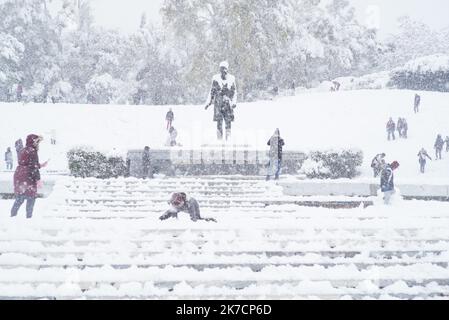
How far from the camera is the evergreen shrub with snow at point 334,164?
13.0 metres

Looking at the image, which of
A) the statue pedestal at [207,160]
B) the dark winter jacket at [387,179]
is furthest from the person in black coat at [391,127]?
the dark winter jacket at [387,179]

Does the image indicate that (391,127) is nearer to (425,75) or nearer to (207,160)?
(425,75)

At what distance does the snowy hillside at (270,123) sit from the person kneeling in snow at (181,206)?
14.3 metres

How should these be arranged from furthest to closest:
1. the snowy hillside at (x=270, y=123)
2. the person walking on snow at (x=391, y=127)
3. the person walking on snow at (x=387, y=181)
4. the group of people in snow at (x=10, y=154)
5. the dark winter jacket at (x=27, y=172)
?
the person walking on snow at (x=391, y=127) < the snowy hillside at (x=270, y=123) < the group of people in snow at (x=10, y=154) < the person walking on snow at (x=387, y=181) < the dark winter jacket at (x=27, y=172)

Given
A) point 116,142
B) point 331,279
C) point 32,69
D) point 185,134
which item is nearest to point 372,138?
point 185,134

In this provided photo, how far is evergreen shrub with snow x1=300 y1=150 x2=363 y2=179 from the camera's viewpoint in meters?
13.0

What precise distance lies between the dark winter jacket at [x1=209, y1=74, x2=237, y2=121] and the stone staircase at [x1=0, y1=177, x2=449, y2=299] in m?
5.65

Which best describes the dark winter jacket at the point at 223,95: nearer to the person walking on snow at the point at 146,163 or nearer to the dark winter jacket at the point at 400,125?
the person walking on snow at the point at 146,163

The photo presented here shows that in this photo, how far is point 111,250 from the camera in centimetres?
717

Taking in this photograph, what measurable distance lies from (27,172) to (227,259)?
13.1ft

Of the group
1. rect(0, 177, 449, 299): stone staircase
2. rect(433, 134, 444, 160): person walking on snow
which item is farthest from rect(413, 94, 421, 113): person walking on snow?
rect(0, 177, 449, 299): stone staircase

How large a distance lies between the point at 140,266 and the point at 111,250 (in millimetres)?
574

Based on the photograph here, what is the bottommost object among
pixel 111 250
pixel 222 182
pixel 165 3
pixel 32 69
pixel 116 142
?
pixel 111 250
